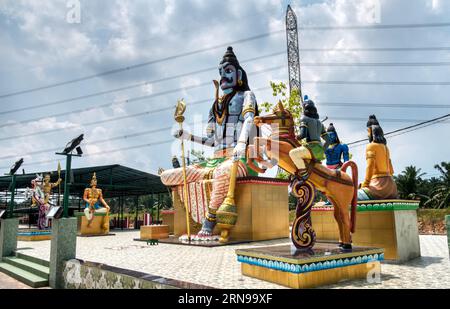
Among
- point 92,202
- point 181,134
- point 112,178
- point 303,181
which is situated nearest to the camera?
point 303,181

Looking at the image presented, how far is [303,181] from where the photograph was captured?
4.84m

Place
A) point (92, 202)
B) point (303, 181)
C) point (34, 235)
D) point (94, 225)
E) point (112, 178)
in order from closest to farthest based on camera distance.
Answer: point (303, 181) < point (34, 235) < point (94, 225) < point (92, 202) < point (112, 178)

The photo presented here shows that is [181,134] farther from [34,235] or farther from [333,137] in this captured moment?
[34,235]

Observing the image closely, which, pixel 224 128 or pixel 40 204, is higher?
pixel 224 128

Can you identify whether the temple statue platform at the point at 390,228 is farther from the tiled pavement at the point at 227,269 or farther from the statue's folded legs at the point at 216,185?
the statue's folded legs at the point at 216,185

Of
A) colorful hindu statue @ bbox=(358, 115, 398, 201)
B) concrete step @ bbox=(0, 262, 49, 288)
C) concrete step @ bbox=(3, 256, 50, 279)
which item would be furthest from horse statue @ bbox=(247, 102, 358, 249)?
concrete step @ bbox=(3, 256, 50, 279)

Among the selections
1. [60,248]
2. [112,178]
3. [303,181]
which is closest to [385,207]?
[303,181]

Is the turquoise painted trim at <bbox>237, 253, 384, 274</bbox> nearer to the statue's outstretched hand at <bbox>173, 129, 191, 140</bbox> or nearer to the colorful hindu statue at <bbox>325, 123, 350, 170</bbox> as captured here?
the colorful hindu statue at <bbox>325, 123, 350, 170</bbox>

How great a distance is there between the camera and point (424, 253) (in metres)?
7.26

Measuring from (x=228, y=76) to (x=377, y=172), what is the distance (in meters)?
5.81

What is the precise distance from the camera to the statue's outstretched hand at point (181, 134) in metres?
10.6

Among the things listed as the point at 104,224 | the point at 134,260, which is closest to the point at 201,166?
the point at 134,260
